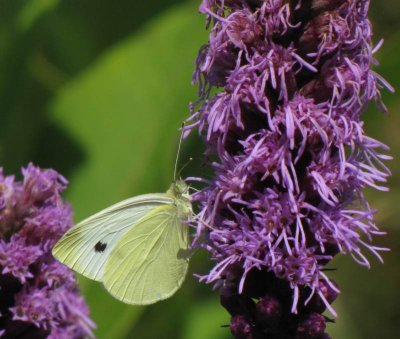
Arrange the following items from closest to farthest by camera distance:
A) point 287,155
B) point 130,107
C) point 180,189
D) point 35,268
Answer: point 287,155
point 35,268
point 180,189
point 130,107

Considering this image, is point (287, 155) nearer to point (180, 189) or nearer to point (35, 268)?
point (180, 189)

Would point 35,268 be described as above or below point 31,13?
below

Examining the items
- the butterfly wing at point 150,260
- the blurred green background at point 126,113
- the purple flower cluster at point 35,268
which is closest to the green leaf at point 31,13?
the blurred green background at point 126,113

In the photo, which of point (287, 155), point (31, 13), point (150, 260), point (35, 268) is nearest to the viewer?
point (287, 155)

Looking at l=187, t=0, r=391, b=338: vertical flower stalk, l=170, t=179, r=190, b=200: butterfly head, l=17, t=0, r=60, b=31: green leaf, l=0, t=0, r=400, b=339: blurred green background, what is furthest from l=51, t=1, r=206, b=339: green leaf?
l=187, t=0, r=391, b=338: vertical flower stalk

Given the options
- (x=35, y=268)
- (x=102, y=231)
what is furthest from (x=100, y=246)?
(x=35, y=268)

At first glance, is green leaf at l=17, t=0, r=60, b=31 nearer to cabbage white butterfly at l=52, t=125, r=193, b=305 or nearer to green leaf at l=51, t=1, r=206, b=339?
green leaf at l=51, t=1, r=206, b=339

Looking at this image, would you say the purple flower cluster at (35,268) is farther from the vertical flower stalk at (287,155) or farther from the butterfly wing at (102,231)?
the vertical flower stalk at (287,155)
